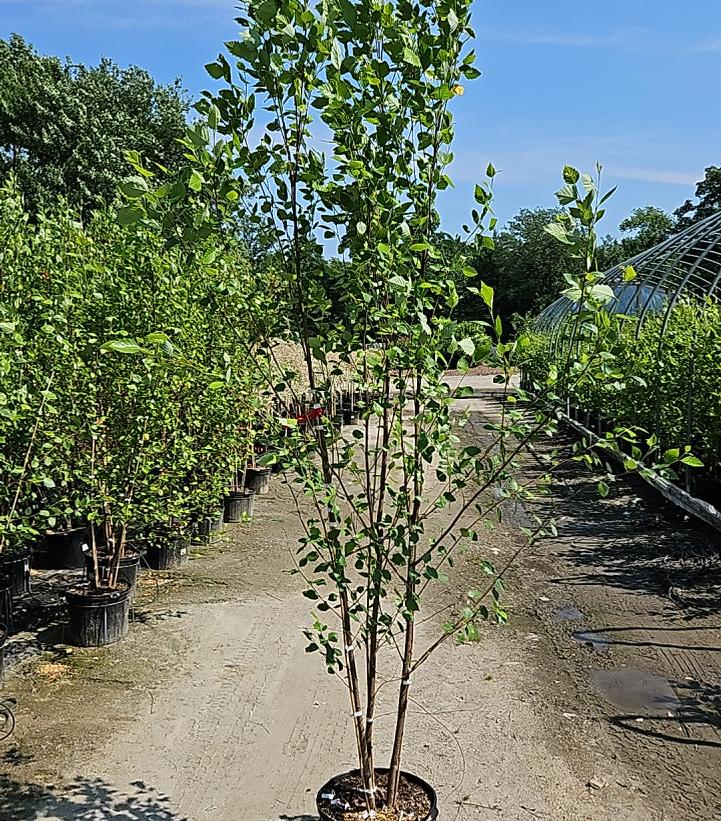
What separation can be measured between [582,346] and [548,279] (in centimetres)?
5316

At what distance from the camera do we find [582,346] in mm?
2225

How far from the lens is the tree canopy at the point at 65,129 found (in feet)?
85.9

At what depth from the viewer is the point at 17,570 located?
590 centimetres

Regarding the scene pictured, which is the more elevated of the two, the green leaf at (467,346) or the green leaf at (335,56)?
the green leaf at (335,56)


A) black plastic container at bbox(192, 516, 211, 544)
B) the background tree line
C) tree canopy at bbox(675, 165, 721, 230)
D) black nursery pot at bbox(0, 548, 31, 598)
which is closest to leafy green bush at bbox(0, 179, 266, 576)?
black nursery pot at bbox(0, 548, 31, 598)

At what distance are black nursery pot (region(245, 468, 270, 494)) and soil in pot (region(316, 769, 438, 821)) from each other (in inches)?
283

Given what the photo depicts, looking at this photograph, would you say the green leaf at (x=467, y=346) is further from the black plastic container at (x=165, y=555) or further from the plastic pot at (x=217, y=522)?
the plastic pot at (x=217, y=522)

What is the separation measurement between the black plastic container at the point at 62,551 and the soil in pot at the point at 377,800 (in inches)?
182

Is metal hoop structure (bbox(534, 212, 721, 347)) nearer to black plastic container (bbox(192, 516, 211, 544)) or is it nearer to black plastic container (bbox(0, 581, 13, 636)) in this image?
black plastic container (bbox(192, 516, 211, 544))

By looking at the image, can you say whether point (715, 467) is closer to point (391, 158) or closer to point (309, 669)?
point (309, 669)

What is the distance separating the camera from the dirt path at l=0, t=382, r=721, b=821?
11.0 feet

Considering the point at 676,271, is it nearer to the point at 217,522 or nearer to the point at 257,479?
the point at 257,479

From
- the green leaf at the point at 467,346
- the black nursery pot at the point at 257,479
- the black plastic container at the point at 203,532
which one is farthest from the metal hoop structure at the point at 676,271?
the green leaf at the point at 467,346

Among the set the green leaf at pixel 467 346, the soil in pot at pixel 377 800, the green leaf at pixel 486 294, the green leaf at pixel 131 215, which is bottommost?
the soil in pot at pixel 377 800
